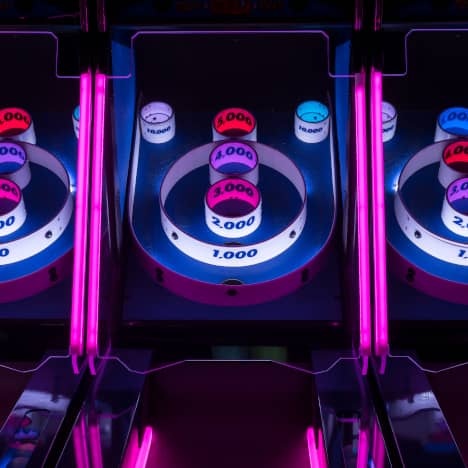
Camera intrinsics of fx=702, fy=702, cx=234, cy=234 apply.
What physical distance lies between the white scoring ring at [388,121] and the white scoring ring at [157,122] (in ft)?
1.95

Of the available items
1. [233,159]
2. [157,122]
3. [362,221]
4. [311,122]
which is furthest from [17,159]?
[362,221]

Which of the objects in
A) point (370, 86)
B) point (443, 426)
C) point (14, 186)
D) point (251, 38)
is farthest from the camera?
point (251, 38)

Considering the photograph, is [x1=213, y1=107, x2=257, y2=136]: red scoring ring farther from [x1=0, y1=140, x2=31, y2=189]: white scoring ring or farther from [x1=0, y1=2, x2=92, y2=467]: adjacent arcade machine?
[x1=0, y1=140, x2=31, y2=189]: white scoring ring

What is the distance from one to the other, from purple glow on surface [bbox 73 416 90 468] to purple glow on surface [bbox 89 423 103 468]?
0.01m

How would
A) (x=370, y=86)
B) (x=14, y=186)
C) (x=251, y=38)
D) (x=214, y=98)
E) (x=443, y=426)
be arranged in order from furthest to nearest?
(x=214, y=98) → (x=251, y=38) → (x=14, y=186) → (x=370, y=86) → (x=443, y=426)

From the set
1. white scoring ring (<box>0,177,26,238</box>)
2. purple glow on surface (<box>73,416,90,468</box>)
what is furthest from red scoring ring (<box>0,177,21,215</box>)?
purple glow on surface (<box>73,416,90,468</box>)

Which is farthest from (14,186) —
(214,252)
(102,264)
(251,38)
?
(251,38)

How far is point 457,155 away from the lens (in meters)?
1.86

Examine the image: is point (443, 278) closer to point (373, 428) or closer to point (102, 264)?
point (373, 428)

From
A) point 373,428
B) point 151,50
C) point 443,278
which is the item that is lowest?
point 373,428

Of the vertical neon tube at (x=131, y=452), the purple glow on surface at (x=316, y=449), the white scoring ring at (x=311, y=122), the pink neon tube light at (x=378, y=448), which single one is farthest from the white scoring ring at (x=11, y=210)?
the pink neon tube light at (x=378, y=448)

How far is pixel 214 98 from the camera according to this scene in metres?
2.08

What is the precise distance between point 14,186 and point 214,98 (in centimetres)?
Result: 65

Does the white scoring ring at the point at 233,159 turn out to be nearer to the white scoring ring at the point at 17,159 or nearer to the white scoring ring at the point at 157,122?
the white scoring ring at the point at 157,122
